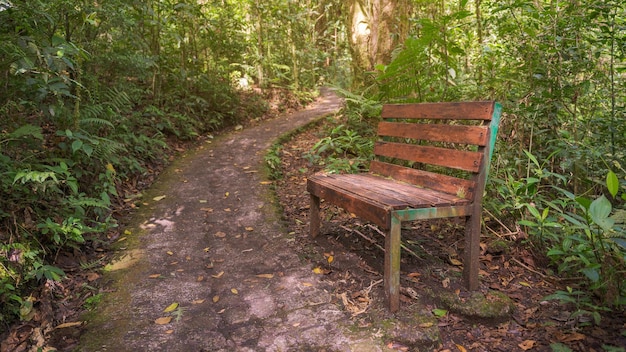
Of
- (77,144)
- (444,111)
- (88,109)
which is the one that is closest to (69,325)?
(77,144)

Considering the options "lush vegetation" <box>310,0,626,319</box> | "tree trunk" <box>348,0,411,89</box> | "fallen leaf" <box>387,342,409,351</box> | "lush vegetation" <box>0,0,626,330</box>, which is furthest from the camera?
"tree trunk" <box>348,0,411,89</box>

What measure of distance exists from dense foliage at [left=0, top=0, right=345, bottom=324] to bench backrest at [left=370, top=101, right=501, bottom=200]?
102 inches

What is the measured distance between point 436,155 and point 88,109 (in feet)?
11.6

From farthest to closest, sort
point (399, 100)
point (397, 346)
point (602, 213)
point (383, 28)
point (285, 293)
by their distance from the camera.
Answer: point (383, 28), point (399, 100), point (285, 293), point (397, 346), point (602, 213)

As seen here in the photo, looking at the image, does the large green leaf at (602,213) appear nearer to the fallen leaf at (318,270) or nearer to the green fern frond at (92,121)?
the fallen leaf at (318,270)

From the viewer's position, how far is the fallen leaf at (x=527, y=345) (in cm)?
209

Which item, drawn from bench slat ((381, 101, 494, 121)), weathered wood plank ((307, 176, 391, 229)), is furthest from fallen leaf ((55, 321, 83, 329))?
bench slat ((381, 101, 494, 121))

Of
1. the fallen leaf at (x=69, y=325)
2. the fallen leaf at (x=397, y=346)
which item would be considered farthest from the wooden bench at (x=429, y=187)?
the fallen leaf at (x=69, y=325)

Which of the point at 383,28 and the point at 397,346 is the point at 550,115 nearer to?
the point at 397,346

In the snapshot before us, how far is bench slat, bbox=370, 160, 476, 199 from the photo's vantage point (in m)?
2.54

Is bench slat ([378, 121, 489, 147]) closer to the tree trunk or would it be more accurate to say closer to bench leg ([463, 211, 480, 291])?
bench leg ([463, 211, 480, 291])

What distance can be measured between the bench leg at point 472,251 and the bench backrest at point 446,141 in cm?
17

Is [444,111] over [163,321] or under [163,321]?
over

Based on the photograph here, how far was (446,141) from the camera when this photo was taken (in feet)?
8.86
